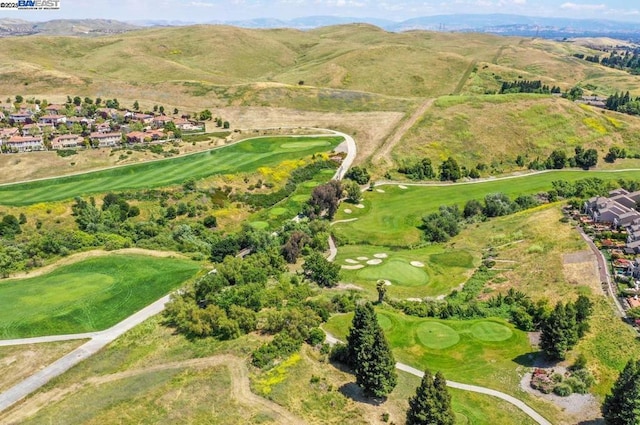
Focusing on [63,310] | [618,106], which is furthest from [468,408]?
[618,106]

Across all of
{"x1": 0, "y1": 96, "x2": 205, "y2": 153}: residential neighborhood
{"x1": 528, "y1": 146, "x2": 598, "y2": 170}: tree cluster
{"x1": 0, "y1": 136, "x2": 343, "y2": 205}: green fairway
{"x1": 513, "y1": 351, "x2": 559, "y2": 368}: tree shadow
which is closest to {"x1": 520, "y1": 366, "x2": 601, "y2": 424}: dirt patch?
{"x1": 513, "y1": 351, "x2": 559, "y2": 368}: tree shadow

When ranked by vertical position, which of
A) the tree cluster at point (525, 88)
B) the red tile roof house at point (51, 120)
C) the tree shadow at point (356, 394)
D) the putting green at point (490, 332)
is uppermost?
the tree cluster at point (525, 88)

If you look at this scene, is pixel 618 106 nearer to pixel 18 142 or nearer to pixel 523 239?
pixel 523 239

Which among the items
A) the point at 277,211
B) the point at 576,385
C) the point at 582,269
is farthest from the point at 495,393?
the point at 277,211

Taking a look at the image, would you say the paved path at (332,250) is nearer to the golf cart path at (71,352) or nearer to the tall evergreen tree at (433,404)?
the golf cart path at (71,352)

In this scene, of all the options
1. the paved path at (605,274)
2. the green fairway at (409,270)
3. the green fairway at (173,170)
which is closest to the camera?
the paved path at (605,274)

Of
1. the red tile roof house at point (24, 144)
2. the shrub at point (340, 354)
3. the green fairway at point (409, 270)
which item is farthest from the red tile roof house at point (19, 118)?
the shrub at point (340, 354)

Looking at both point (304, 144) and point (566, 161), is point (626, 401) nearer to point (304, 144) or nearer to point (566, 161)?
point (566, 161)
